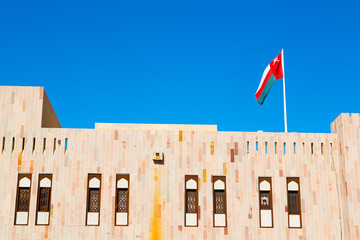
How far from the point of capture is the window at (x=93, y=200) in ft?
70.4

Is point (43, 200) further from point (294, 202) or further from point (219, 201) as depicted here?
point (294, 202)

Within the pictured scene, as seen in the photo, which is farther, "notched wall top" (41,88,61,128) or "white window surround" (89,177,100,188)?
"notched wall top" (41,88,61,128)

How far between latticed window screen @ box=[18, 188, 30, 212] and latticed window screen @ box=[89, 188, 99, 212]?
2.78 m

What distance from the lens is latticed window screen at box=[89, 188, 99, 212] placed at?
21641mm

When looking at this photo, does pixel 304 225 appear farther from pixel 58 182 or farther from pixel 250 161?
pixel 58 182

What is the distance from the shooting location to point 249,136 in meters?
23.0

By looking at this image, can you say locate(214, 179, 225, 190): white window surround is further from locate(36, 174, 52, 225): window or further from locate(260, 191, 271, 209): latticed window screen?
locate(36, 174, 52, 225): window

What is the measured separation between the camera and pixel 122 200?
858 inches

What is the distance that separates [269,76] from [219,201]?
7756 millimetres

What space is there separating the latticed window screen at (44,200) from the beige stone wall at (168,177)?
1.00 feet

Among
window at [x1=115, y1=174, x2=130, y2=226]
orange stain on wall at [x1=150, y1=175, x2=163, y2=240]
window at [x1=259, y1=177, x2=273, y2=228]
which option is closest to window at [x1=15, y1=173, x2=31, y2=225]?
window at [x1=115, y1=174, x2=130, y2=226]

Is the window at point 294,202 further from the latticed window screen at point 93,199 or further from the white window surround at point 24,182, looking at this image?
the white window surround at point 24,182

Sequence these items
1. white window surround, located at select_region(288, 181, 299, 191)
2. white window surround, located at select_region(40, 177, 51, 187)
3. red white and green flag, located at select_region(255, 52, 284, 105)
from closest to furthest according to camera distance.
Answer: white window surround, located at select_region(40, 177, 51, 187)
white window surround, located at select_region(288, 181, 299, 191)
red white and green flag, located at select_region(255, 52, 284, 105)

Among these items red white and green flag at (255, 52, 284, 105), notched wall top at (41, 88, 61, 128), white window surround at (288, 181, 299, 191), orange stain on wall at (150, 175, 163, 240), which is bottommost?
orange stain on wall at (150, 175, 163, 240)
